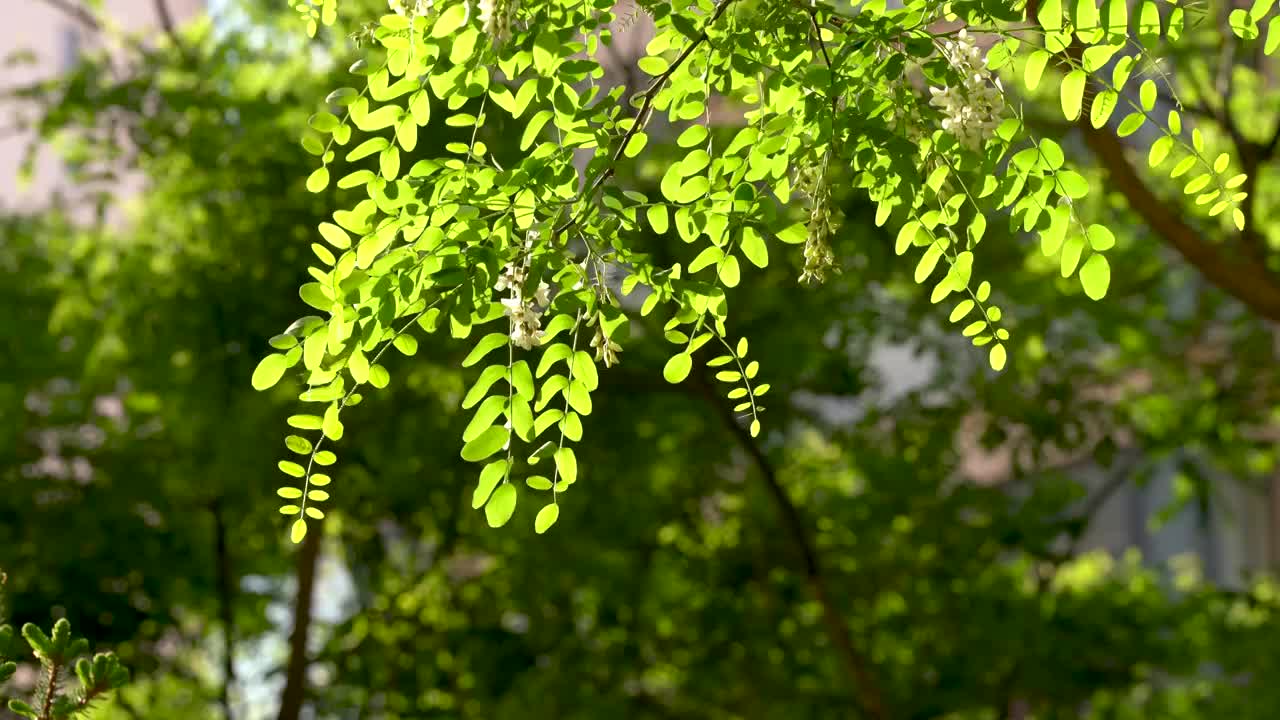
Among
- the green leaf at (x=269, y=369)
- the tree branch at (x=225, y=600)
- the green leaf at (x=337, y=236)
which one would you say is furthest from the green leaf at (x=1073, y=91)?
the tree branch at (x=225, y=600)

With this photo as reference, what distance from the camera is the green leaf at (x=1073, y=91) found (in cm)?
193

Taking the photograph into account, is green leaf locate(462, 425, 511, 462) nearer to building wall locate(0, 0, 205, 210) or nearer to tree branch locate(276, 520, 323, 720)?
tree branch locate(276, 520, 323, 720)

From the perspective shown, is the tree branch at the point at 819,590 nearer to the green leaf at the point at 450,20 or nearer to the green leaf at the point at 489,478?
the green leaf at the point at 489,478

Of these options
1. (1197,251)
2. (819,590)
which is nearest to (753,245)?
(1197,251)

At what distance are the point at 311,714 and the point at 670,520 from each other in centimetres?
169

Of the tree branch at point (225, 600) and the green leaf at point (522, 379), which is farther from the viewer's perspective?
the tree branch at point (225, 600)

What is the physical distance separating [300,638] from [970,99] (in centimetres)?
391

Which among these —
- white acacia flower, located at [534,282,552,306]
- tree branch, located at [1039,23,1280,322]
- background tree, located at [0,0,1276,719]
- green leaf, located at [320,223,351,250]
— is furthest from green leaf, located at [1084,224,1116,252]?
background tree, located at [0,0,1276,719]

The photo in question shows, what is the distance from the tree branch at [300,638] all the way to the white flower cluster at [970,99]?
365 centimetres

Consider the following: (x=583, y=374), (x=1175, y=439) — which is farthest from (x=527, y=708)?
(x=583, y=374)

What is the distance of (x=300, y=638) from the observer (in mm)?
5266

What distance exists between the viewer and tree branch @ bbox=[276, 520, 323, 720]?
205 inches

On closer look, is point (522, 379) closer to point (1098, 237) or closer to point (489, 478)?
point (489, 478)

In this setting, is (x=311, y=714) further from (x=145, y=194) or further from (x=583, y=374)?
(x=583, y=374)
